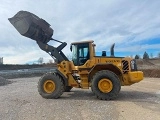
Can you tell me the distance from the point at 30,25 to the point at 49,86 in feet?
9.41

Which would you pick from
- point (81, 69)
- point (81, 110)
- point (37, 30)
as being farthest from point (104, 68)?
point (37, 30)

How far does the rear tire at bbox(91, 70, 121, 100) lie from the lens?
10484 mm

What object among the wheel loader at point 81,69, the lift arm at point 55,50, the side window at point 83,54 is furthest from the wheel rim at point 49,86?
the side window at point 83,54

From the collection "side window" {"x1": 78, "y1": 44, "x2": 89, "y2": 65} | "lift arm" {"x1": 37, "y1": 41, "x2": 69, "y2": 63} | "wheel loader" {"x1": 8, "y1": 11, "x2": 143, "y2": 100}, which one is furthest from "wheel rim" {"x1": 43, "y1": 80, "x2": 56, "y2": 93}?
"side window" {"x1": 78, "y1": 44, "x2": 89, "y2": 65}

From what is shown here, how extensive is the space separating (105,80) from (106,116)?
3274 mm

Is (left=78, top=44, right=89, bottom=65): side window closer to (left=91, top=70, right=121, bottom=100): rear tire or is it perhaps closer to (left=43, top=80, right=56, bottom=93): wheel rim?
(left=91, top=70, right=121, bottom=100): rear tire

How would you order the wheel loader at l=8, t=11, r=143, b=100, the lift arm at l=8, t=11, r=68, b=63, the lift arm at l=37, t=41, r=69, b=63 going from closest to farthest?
the wheel loader at l=8, t=11, r=143, b=100 < the lift arm at l=8, t=11, r=68, b=63 < the lift arm at l=37, t=41, r=69, b=63

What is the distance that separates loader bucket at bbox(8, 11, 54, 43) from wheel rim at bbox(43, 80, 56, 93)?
2.21 meters

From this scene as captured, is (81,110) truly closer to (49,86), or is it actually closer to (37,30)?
(49,86)

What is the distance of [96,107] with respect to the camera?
350 inches

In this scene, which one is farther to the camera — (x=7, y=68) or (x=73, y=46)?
(x=7, y=68)

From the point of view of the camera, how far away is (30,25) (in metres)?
11.4

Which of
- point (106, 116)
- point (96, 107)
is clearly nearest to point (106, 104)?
point (96, 107)

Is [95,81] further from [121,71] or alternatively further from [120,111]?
[120,111]
